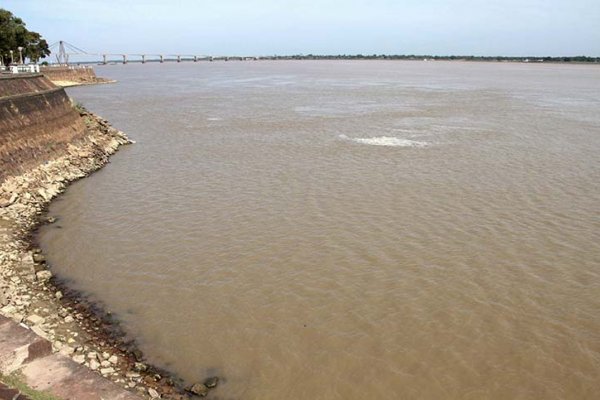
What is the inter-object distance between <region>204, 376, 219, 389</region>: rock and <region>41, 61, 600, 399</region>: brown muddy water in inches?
7.1

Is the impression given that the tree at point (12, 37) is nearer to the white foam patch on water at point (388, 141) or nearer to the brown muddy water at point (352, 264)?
the brown muddy water at point (352, 264)

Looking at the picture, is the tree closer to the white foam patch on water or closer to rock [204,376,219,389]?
the white foam patch on water

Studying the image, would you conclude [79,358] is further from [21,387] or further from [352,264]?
[352,264]

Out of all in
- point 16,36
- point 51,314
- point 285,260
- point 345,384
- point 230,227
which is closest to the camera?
point 345,384

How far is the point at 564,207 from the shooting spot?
15.7 m

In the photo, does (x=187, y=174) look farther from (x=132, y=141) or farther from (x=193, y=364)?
(x=193, y=364)

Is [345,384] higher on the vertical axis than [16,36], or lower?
lower

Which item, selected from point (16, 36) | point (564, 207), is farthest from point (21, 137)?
point (16, 36)

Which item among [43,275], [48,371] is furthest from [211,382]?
[43,275]

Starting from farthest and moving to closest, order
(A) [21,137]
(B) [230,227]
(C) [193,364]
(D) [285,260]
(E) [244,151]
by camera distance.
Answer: (E) [244,151] < (A) [21,137] < (B) [230,227] < (D) [285,260] < (C) [193,364]

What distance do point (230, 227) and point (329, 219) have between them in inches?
119

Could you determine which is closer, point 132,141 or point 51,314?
point 51,314

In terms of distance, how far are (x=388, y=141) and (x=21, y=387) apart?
23125 millimetres

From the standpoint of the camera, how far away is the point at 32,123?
20859 millimetres
